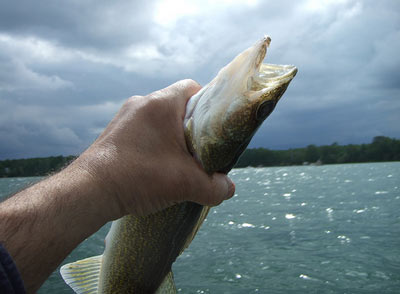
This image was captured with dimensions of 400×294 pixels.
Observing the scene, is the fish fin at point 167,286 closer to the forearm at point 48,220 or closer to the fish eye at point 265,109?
the forearm at point 48,220

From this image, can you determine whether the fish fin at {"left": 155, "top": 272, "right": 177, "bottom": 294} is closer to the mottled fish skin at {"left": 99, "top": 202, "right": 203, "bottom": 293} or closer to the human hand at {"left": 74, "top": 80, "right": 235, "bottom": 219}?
the mottled fish skin at {"left": 99, "top": 202, "right": 203, "bottom": 293}

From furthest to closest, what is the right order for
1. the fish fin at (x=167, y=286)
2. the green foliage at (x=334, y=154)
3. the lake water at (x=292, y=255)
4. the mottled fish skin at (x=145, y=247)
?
the green foliage at (x=334, y=154)
the lake water at (x=292, y=255)
the fish fin at (x=167, y=286)
the mottled fish skin at (x=145, y=247)

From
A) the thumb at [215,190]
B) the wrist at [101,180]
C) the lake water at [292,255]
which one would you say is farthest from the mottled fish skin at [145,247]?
the lake water at [292,255]

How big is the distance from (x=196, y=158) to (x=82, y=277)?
1.57 meters

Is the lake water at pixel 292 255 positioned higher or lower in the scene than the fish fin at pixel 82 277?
lower

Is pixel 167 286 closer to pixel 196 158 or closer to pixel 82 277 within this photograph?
pixel 82 277

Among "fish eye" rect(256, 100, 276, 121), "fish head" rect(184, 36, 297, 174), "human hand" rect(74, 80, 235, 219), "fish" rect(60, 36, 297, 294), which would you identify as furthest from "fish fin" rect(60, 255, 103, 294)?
"fish eye" rect(256, 100, 276, 121)

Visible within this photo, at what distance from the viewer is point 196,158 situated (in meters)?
2.61

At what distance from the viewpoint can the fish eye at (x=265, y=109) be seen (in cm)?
251

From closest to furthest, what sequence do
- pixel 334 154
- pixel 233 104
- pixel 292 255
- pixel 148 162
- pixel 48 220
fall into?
1. pixel 48 220
2. pixel 148 162
3. pixel 233 104
4. pixel 292 255
5. pixel 334 154

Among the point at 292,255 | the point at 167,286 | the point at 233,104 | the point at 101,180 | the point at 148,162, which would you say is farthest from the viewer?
the point at 292,255

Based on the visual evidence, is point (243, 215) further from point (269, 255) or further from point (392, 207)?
point (269, 255)

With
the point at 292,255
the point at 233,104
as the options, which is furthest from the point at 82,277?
the point at 292,255

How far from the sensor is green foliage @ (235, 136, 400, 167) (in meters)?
107
